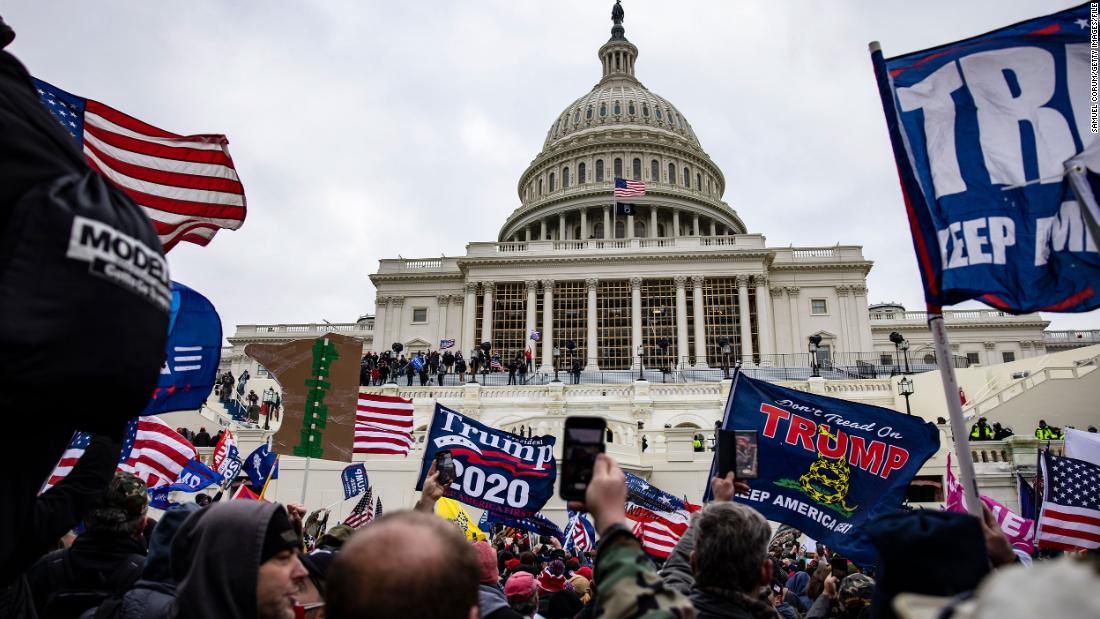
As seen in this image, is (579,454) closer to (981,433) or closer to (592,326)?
(981,433)

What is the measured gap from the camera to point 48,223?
1.72 metres

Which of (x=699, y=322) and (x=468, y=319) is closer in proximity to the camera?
(x=699, y=322)

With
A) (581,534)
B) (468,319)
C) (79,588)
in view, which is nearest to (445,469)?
(79,588)

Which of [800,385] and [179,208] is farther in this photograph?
[800,385]

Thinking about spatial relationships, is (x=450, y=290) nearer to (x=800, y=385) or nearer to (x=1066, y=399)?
(x=800, y=385)

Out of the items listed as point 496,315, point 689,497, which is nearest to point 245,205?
point 689,497

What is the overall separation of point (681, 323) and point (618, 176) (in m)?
27.7

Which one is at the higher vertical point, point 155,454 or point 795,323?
point 795,323

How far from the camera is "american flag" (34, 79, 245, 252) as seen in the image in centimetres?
713

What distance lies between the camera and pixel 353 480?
13.8m

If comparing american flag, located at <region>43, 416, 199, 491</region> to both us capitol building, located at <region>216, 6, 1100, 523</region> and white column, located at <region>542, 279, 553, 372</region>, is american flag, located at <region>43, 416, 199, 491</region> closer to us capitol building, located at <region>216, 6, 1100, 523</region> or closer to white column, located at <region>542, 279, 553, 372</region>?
us capitol building, located at <region>216, 6, 1100, 523</region>

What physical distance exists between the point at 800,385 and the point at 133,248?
37.4 metres

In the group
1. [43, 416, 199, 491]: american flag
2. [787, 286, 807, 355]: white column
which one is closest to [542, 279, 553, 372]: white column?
[787, 286, 807, 355]: white column

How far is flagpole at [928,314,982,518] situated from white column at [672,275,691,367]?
4375 cm
